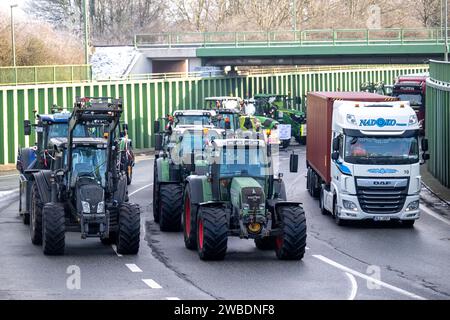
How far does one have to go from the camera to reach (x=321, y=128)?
3450 cm

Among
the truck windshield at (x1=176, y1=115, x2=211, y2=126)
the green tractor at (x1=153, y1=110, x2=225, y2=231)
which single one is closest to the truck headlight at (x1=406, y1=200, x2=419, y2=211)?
the green tractor at (x1=153, y1=110, x2=225, y2=231)

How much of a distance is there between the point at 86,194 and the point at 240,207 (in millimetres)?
3114

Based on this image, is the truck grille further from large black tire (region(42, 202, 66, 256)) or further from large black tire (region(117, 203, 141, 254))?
large black tire (region(42, 202, 66, 256))

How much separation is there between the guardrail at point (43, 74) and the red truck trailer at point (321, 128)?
20.1 m

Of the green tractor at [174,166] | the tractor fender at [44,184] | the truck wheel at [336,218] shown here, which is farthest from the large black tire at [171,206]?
the truck wheel at [336,218]

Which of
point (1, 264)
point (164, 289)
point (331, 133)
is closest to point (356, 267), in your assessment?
point (164, 289)

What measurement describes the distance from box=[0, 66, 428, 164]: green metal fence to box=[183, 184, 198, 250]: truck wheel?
2685 cm

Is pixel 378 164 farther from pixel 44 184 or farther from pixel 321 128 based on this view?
pixel 44 184

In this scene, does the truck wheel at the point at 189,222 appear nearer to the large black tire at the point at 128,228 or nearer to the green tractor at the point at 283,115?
the large black tire at the point at 128,228

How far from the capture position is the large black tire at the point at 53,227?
24.4 meters

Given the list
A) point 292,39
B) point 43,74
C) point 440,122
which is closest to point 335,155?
point 440,122

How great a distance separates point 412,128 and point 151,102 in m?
33.9

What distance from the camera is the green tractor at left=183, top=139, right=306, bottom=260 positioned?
78.5 ft
